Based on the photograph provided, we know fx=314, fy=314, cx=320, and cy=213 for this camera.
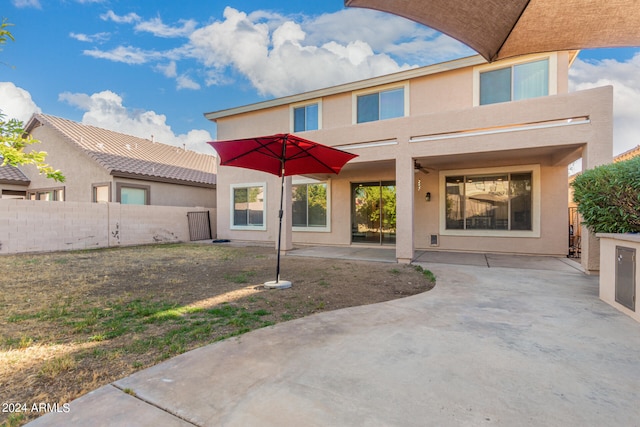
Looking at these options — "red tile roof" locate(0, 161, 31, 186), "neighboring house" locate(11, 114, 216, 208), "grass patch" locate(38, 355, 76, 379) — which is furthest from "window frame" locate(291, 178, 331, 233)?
"red tile roof" locate(0, 161, 31, 186)

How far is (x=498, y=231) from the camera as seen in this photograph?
9.52 metres

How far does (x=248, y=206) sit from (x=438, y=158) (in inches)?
329

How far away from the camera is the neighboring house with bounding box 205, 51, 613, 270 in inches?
269

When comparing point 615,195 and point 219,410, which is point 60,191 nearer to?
point 219,410

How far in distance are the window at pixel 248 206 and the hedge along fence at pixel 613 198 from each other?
10.5 metres

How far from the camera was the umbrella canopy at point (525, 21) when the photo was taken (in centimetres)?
240

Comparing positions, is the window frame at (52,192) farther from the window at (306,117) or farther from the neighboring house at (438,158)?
the window at (306,117)

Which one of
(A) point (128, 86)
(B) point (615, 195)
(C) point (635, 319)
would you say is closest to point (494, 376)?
(C) point (635, 319)

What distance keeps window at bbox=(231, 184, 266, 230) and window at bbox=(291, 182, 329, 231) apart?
4.90ft

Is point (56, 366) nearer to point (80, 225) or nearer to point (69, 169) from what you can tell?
point (80, 225)

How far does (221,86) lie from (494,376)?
20293mm

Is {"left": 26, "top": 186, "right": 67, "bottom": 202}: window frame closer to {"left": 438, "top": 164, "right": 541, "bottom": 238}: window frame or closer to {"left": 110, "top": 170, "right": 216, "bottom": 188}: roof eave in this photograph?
{"left": 110, "top": 170, "right": 216, "bottom": 188}: roof eave

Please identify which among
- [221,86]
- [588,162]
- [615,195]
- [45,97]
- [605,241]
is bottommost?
[605,241]

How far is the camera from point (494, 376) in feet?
8.05
